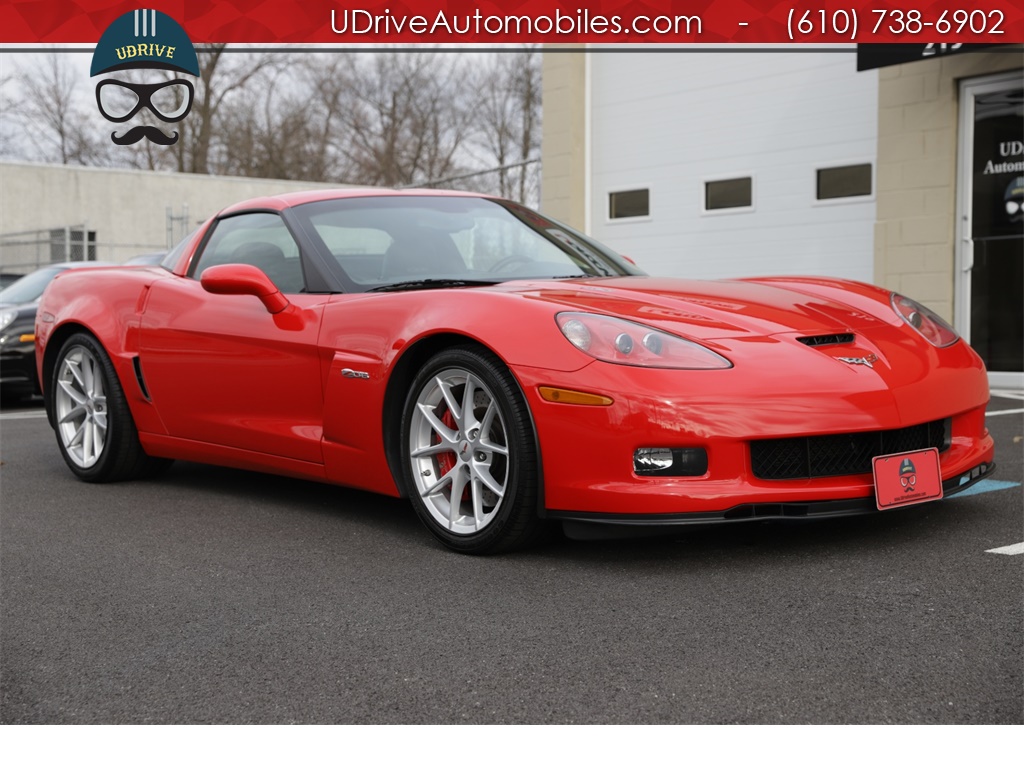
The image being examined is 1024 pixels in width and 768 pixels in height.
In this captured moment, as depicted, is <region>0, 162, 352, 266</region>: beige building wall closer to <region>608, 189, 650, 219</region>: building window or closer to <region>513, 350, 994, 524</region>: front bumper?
<region>608, 189, 650, 219</region>: building window

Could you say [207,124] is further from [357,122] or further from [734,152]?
[734,152]

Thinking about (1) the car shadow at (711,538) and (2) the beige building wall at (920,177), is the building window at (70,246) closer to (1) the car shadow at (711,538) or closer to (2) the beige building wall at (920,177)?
(2) the beige building wall at (920,177)

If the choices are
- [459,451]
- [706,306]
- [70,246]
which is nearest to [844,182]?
[706,306]

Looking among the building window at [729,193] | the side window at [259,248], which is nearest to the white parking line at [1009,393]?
the building window at [729,193]

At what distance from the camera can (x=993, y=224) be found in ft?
33.1

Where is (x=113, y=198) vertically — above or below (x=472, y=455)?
above

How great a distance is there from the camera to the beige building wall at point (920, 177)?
10.3 meters

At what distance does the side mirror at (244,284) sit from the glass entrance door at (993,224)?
7.33 m

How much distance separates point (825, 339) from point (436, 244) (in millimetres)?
1586

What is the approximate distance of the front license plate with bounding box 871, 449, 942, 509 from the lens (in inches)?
140
